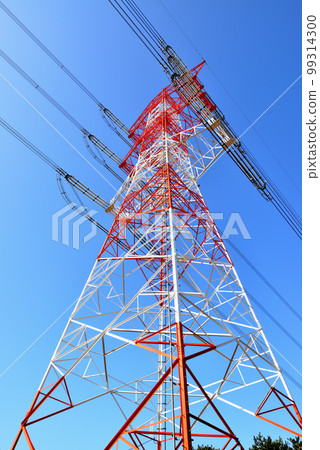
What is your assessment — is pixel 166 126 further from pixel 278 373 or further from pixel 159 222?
pixel 278 373

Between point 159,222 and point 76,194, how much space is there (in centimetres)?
840

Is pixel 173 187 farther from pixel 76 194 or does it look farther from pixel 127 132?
pixel 127 132

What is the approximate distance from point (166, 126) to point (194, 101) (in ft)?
8.68

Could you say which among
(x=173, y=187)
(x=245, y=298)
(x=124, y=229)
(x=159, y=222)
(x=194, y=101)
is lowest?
(x=245, y=298)

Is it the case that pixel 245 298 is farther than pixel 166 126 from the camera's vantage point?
No

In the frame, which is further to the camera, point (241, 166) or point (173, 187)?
point (241, 166)
